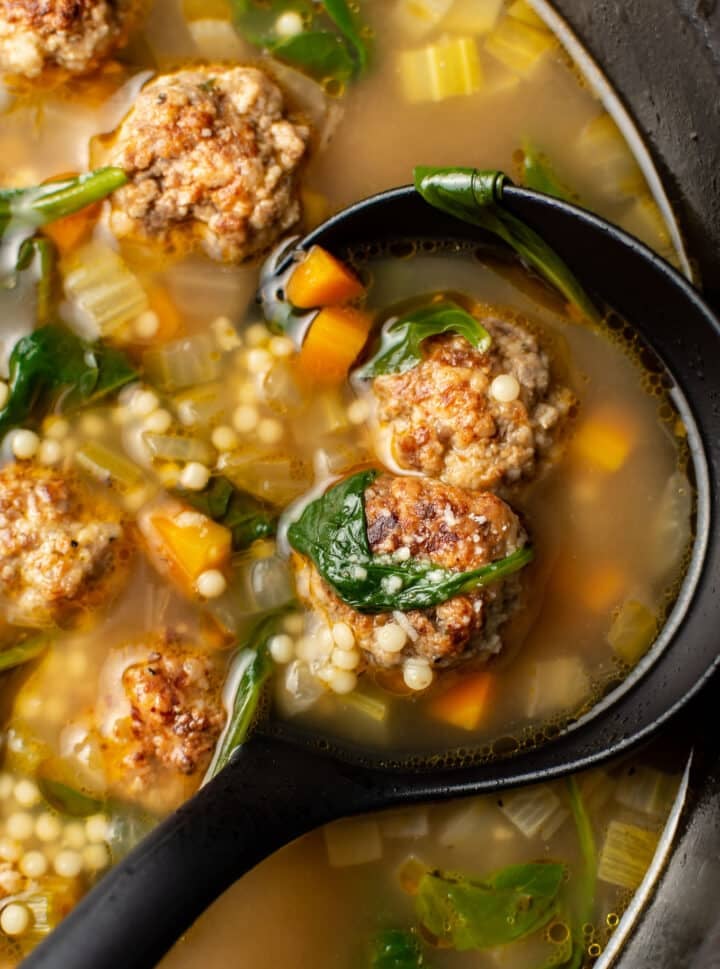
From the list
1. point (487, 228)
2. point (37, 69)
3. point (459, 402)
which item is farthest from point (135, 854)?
point (37, 69)

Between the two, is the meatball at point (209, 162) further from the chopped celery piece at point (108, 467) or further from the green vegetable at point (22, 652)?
the green vegetable at point (22, 652)

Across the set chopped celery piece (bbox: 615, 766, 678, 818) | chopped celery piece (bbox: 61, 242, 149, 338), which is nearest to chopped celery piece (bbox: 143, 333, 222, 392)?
chopped celery piece (bbox: 61, 242, 149, 338)

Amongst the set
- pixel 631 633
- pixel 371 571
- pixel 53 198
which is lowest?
pixel 631 633

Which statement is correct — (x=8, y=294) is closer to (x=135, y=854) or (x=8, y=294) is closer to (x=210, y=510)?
(x=210, y=510)

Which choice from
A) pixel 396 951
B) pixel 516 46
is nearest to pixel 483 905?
pixel 396 951

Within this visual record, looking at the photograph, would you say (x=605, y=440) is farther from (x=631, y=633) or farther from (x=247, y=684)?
(x=247, y=684)

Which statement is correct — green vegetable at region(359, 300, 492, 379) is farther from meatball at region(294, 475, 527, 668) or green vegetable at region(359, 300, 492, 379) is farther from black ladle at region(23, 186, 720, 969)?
meatball at region(294, 475, 527, 668)
